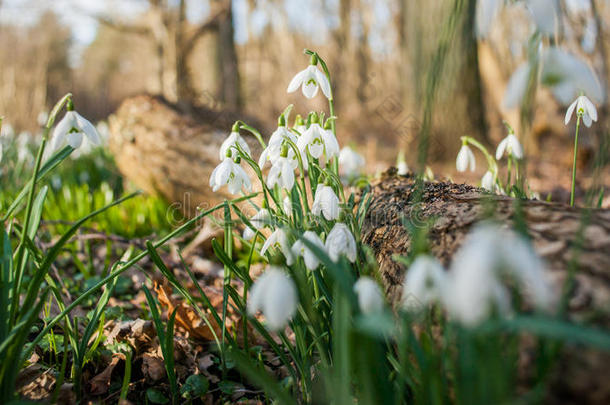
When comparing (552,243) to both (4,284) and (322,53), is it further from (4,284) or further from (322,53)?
(322,53)

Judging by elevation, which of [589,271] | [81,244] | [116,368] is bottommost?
[116,368]

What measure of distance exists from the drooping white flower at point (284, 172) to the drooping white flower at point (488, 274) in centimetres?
80

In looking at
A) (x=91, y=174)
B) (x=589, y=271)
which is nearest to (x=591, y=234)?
(x=589, y=271)

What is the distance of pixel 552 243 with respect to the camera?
0.96 meters

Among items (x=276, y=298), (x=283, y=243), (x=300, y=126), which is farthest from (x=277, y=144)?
(x=276, y=298)

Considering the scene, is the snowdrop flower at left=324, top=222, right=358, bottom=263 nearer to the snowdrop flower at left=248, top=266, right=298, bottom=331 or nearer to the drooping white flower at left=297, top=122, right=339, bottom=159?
the snowdrop flower at left=248, top=266, right=298, bottom=331

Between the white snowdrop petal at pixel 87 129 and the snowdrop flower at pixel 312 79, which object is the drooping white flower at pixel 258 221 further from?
the white snowdrop petal at pixel 87 129

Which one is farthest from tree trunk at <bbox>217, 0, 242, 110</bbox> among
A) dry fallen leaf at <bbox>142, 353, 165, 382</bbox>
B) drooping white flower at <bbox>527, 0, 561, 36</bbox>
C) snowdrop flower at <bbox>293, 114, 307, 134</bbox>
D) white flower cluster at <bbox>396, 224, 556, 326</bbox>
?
white flower cluster at <bbox>396, 224, 556, 326</bbox>

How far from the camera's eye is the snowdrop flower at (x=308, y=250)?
40.9 inches

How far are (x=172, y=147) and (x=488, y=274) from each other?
310 cm

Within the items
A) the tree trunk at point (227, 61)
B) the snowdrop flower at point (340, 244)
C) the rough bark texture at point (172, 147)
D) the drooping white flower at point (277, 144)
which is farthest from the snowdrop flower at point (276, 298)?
the tree trunk at point (227, 61)

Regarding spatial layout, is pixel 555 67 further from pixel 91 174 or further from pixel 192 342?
pixel 91 174

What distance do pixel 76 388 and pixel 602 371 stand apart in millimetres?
1391

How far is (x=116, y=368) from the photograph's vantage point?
5.06 ft
